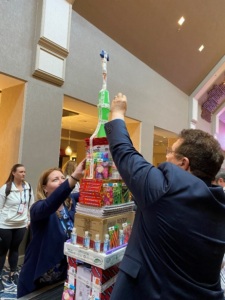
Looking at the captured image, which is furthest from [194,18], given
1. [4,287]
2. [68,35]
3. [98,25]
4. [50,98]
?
[4,287]

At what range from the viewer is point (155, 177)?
0.83 metres

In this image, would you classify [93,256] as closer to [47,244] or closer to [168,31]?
[47,244]

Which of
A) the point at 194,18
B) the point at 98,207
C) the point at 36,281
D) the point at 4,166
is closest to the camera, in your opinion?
the point at 98,207

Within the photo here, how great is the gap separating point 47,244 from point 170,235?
2.56ft

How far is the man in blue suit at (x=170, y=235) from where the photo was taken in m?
0.82

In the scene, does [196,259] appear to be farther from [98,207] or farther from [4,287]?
[4,287]

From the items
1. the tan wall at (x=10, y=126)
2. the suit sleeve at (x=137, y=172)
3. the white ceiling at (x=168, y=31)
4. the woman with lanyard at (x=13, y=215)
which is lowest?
the woman with lanyard at (x=13, y=215)

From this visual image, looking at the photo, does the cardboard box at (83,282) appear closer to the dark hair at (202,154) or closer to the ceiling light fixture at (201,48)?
the dark hair at (202,154)

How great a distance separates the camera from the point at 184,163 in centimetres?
95

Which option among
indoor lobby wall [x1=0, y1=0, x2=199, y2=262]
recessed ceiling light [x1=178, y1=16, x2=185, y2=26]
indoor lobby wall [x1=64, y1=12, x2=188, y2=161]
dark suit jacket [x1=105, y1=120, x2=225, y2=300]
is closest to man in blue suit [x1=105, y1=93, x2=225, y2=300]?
dark suit jacket [x1=105, y1=120, x2=225, y2=300]

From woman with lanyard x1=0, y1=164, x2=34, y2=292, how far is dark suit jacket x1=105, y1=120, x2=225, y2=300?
2.67 metres

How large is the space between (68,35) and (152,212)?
412 cm

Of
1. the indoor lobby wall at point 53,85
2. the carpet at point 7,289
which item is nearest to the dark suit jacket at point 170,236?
the carpet at point 7,289

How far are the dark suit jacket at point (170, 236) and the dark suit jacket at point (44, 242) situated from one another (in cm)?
54
